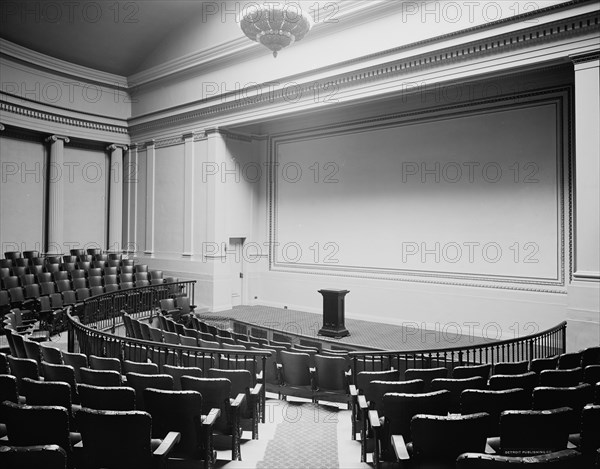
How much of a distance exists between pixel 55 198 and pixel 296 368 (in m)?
10.6

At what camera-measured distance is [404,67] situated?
31.0ft

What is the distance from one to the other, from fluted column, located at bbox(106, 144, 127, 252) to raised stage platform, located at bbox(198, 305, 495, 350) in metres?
4.81

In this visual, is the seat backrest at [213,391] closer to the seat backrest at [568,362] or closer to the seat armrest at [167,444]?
the seat armrest at [167,444]

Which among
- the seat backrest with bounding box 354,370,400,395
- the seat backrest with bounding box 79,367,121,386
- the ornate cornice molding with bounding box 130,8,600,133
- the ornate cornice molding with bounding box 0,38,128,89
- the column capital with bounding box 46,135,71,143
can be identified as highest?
the ornate cornice molding with bounding box 0,38,128,89

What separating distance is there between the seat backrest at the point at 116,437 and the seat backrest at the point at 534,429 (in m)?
2.12

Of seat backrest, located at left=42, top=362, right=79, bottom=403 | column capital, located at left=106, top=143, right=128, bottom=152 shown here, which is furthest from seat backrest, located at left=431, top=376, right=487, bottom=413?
column capital, located at left=106, top=143, right=128, bottom=152

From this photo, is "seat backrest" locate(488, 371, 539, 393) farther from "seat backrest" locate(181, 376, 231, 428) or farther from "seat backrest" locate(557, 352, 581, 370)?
"seat backrest" locate(181, 376, 231, 428)

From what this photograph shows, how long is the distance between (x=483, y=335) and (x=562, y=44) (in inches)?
211

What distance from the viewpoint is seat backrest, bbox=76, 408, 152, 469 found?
9.41 feet

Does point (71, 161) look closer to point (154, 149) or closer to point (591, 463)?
point (154, 149)

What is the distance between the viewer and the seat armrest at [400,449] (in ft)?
9.52

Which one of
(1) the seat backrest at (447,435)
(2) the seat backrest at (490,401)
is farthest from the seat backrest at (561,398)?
(1) the seat backrest at (447,435)

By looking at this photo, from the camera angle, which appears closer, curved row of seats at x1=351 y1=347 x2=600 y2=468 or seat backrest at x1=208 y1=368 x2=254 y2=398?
curved row of seats at x1=351 y1=347 x2=600 y2=468

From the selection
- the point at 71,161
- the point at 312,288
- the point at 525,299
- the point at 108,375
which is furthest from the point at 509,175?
the point at 71,161
